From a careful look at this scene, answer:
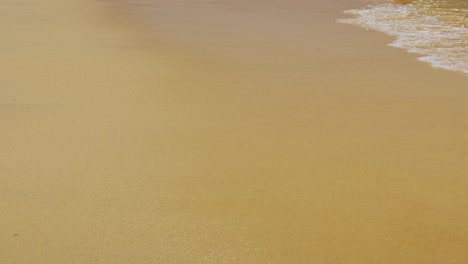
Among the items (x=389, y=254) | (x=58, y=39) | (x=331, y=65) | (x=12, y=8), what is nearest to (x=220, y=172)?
(x=389, y=254)

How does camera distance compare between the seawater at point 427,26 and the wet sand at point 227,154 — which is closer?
the wet sand at point 227,154

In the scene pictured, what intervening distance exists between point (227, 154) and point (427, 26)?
20.0ft

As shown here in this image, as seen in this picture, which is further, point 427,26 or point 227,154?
point 427,26

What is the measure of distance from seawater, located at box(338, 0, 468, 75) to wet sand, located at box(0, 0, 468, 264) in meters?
0.36

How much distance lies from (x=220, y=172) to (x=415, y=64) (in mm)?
3428

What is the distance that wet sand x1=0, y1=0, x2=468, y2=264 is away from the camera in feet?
10.9

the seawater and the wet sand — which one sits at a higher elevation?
the wet sand

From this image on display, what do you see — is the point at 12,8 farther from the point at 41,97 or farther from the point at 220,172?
the point at 220,172

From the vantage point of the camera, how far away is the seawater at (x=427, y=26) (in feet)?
24.5

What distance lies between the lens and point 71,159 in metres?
4.19

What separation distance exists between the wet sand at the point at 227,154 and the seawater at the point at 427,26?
1.19 feet

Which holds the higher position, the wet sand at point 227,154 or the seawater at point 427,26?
the wet sand at point 227,154

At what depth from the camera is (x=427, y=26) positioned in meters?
9.80

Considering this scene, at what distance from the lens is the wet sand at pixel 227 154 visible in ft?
10.9
